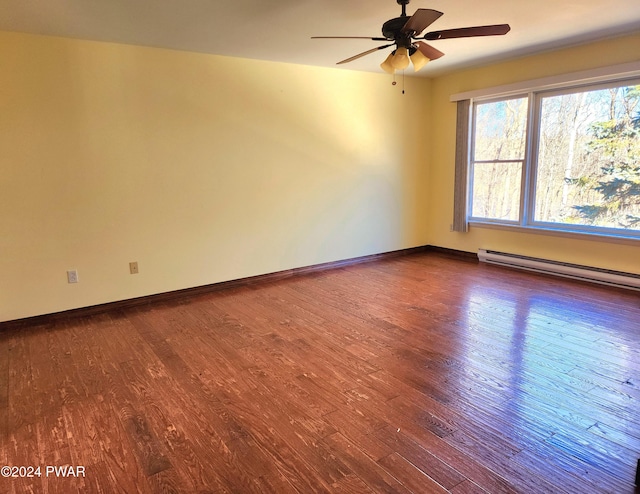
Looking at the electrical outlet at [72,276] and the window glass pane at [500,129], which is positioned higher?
the window glass pane at [500,129]

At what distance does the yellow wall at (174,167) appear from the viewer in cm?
335

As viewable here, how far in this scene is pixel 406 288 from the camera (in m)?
4.29

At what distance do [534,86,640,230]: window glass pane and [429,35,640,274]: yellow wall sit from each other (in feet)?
0.86

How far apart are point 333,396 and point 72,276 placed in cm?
267

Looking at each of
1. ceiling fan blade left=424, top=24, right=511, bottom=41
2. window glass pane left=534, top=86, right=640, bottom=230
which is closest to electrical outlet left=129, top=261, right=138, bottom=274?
ceiling fan blade left=424, top=24, right=511, bottom=41

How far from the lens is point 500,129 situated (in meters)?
5.01

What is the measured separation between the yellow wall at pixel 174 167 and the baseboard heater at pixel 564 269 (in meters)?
1.57

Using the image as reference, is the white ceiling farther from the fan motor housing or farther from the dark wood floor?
the dark wood floor

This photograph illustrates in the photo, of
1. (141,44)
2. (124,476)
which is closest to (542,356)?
(124,476)

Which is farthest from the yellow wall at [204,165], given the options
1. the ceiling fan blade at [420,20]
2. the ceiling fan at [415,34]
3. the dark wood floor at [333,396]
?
the ceiling fan blade at [420,20]

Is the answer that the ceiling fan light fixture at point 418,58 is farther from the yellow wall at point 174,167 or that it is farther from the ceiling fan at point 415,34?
the yellow wall at point 174,167

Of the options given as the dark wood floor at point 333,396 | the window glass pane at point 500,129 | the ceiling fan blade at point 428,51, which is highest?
the ceiling fan blade at point 428,51

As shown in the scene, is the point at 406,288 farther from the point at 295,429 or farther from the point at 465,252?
the point at 295,429

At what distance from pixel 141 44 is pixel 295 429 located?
3.45m
